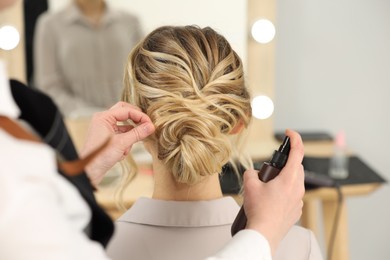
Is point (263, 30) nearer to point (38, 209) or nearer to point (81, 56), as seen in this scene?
point (81, 56)

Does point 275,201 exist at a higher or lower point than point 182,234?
higher

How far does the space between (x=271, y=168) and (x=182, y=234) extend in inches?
9.3

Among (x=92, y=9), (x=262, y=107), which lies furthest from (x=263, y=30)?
(x=92, y=9)

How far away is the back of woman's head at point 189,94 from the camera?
0.94m

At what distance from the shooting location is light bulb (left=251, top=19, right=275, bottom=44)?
201 centimetres

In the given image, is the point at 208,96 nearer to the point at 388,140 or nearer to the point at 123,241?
the point at 123,241

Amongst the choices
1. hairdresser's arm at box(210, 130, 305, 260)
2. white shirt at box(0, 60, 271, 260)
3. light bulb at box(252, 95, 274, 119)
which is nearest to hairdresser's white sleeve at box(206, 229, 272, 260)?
hairdresser's arm at box(210, 130, 305, 260)

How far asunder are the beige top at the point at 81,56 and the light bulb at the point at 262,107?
44 cm

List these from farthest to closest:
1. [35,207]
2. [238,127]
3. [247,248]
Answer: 1. [238,127]
2. [247,248]
3. [35,207]

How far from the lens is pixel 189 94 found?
3.10 ft

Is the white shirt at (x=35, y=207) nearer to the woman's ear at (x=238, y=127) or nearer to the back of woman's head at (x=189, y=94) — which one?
the back of woman's head at (x=189, y=94)

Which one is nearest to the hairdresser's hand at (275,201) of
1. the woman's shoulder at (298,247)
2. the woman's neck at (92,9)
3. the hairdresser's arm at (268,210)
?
Answer: the hairdresser's arm at (268,210)

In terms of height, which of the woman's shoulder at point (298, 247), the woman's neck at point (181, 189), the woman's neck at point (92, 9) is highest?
the woman's neck at point (92, 9)

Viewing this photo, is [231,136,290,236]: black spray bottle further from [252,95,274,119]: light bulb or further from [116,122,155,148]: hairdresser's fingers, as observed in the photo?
[252,95,274,119]: light bulb
